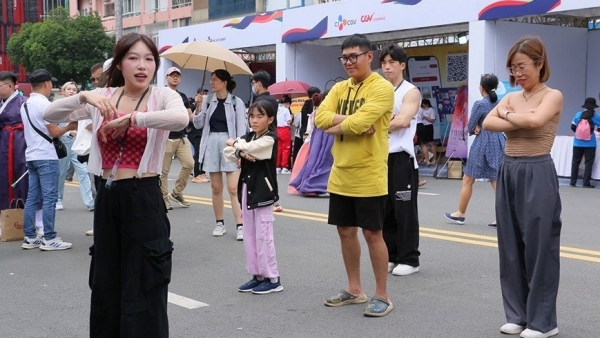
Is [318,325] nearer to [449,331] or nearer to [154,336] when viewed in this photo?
[449,331]

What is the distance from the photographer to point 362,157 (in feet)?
18.3

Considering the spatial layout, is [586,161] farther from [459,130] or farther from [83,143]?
[83,143]

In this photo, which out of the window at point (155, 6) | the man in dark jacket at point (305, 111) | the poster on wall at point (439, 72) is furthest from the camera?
the window at point (155, 6)

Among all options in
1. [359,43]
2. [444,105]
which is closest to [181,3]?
[444,105]

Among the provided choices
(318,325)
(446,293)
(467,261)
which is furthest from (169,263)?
(467,261)

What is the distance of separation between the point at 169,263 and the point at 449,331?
2.09 metres

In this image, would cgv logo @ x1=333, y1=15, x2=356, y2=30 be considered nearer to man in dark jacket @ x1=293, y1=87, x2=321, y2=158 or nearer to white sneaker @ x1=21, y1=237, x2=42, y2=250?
man in dark jacket @ x1=293, y1=87, x2=321, y2=158

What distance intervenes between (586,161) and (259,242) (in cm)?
1033

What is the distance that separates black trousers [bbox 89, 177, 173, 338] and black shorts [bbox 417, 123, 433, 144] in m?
16.3

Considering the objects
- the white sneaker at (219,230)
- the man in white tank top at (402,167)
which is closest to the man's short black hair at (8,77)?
the white sneaker at (219,230)

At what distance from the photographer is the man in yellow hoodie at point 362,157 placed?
219 inches

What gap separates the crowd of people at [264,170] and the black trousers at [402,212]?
0.5 inches

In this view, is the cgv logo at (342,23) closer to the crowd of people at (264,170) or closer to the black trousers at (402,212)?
the crowd of people at (264,170)

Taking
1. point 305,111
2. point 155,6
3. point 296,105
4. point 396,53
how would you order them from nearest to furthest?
point 396,53
point 305,111
point 296,105
point 155,6
